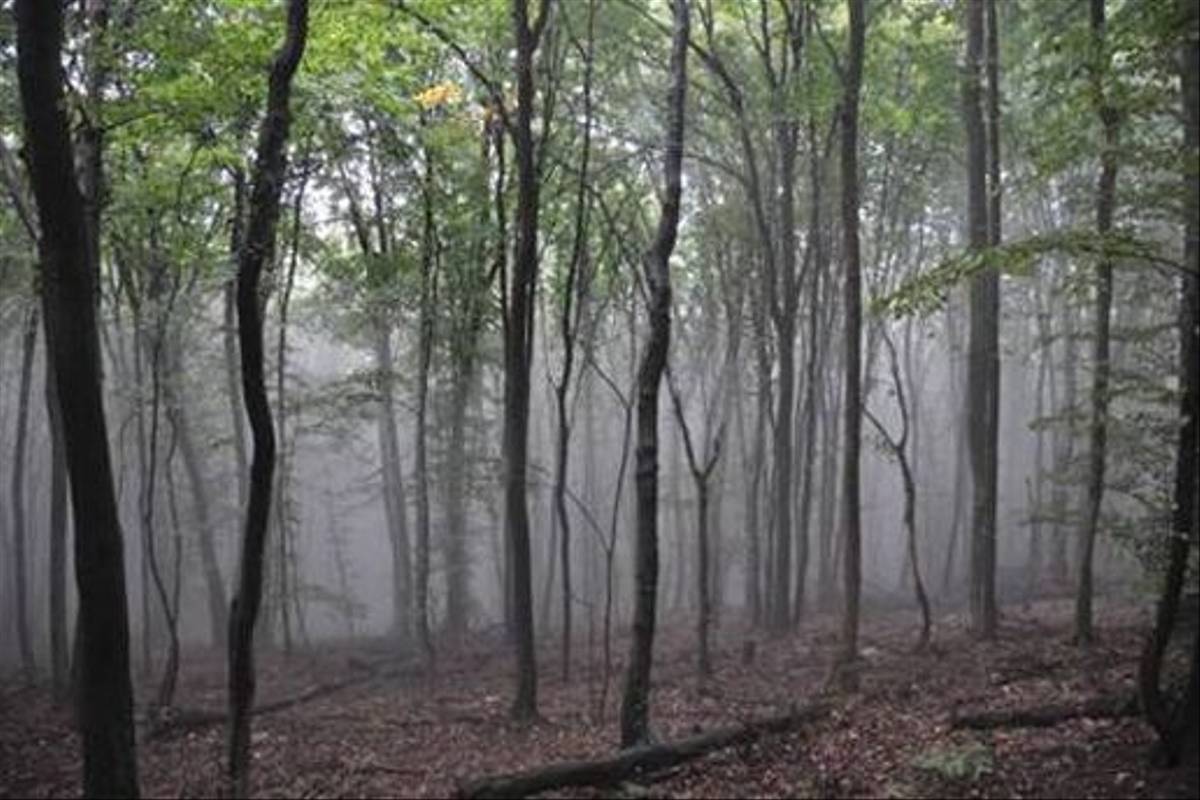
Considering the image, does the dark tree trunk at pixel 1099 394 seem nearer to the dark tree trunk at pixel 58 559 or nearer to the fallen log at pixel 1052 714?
the fallen log at pixel 1052 714

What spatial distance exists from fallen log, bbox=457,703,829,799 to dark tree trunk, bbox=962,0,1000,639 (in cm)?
557

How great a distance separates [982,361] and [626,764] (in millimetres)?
8922

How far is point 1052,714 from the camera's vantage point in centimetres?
928

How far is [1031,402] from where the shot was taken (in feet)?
150

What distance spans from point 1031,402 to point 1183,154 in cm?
4065

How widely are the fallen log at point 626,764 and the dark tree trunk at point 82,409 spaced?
2768mm

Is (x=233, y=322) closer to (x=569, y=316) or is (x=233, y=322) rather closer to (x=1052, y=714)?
(x=569, y=316)

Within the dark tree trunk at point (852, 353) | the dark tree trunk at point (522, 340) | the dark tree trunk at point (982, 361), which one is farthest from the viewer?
the dark tree trunk at point (982, 361)

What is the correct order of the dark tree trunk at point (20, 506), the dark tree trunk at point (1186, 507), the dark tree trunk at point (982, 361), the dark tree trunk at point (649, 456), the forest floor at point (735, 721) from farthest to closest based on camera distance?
the dark tree trunk at point (20, 506), the dark tree trunk at point (982, 361), the dark tree trunk at point (649, 456), the forest floor at point (735, 721), the dark tree trunk at point (1186, 507)

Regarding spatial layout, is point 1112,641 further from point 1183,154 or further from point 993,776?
point 1183,154

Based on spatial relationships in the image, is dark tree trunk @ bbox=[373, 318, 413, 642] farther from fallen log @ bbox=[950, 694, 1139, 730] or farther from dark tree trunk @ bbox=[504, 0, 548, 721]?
fallen log @ bbox=[950, 694, 1139, 730]

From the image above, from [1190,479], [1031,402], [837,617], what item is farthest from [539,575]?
[1190,479]

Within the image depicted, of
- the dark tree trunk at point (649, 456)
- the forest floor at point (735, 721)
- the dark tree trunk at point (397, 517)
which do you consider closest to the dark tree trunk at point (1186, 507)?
the forest floor at point (735, 721)

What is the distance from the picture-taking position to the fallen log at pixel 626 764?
9.01 metres
